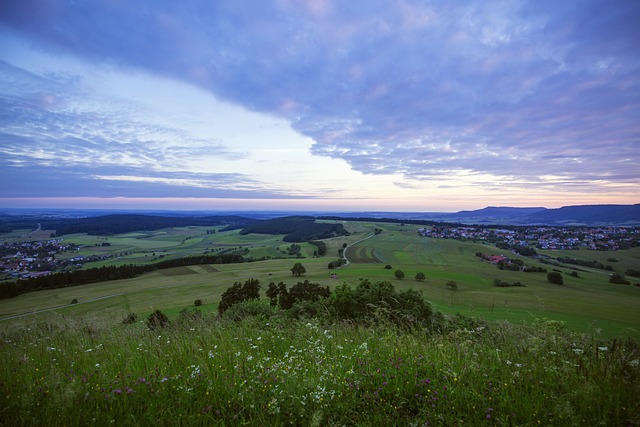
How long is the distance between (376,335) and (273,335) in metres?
2.28

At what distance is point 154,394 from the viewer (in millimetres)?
3324

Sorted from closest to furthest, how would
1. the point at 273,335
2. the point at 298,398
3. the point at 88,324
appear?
the point at 298,398, the point at 273,335, the point at 88,324

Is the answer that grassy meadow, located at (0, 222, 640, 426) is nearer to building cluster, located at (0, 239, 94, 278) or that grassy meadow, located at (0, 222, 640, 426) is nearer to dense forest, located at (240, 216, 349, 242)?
A: building cluster, located at (0, 239, 94, 278)

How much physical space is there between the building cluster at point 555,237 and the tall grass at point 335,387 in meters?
124

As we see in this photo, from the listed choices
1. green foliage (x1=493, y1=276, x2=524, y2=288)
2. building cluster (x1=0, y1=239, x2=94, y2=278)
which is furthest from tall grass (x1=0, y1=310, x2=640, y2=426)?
building cluster (x1=0, y1=239, x2=94, y2=278)

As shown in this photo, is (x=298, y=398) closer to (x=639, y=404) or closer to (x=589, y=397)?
(x=589, y=397)

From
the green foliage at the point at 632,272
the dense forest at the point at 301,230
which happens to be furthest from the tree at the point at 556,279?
the dense forest at the point at 301,230

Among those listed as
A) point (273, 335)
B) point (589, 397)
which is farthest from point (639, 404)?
point (273, 335)

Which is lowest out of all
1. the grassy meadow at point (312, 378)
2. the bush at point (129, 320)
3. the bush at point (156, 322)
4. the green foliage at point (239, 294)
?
the green foliage at point (239, 294)

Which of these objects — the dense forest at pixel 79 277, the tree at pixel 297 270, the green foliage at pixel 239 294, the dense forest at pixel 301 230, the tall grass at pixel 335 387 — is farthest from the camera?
the dense forest at pixel 301 230

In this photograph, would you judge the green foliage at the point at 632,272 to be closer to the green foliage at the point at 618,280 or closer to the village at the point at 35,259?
the green foliage at the point at 618,280

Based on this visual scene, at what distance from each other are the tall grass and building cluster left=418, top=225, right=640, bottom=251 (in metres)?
124

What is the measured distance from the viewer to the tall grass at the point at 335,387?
9.64 feet

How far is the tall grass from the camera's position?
294 centimetres
